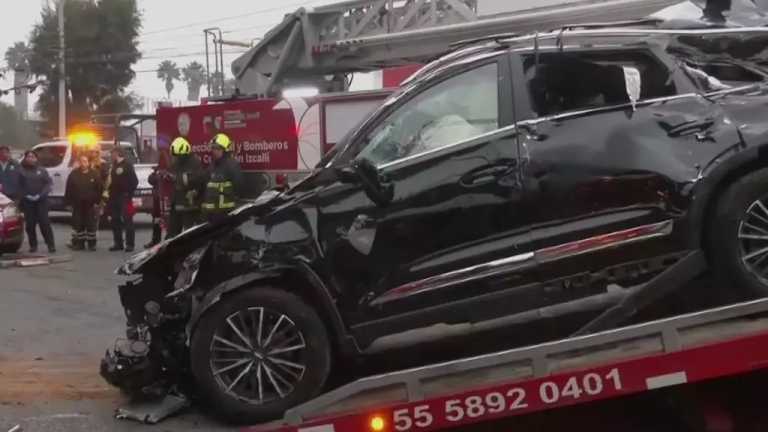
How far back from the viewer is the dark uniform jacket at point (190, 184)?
10.3 m

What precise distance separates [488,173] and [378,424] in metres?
1.56

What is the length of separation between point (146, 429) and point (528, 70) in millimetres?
2977

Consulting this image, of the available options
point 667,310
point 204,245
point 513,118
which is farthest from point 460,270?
point 204,245

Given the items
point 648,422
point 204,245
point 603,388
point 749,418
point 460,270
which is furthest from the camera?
point 204,245

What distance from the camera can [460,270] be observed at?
15.5 ft

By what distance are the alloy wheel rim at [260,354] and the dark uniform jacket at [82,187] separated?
31.0ft

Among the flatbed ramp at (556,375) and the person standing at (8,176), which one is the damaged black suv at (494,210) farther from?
the person standing at (8,176)

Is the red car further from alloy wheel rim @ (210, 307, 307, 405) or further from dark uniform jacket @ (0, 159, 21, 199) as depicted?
alloy wheel rim @ (210, 307, 307, 405)

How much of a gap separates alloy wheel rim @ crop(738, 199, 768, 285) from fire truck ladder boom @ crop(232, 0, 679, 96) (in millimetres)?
5243

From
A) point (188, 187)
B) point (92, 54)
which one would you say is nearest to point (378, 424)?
point (188, 187)

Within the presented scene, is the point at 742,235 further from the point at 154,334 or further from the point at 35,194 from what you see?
the point at 35,194

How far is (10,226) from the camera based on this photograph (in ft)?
41.3

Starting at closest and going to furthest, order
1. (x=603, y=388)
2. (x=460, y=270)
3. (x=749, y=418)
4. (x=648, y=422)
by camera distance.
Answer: (x=603, y=388)
(x=749, y=418)
(x=648, y=422)
(x=460, y=270)

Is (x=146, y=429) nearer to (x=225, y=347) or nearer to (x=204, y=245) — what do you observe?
(x=225, y=347)
